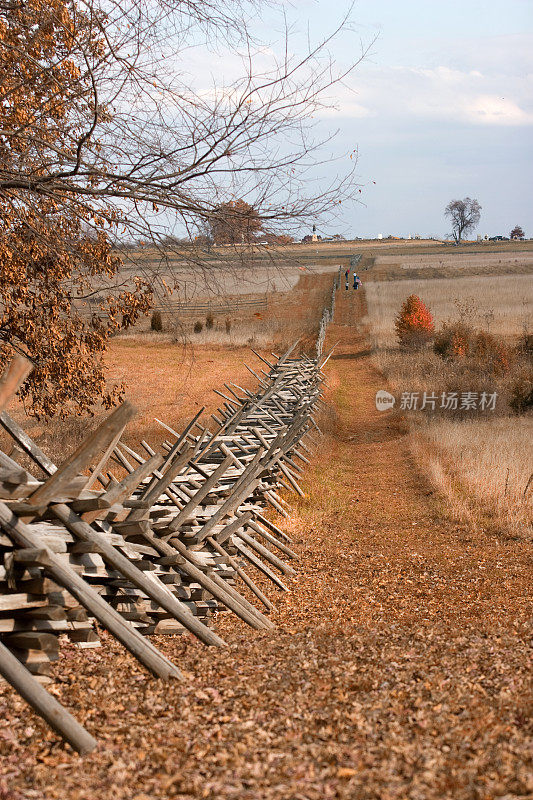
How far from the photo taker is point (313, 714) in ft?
11.7

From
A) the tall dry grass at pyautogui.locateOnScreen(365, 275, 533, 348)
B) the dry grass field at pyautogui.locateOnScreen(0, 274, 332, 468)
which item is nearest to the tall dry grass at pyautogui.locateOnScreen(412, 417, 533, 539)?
the dry grass field at pyautogui.locateOnScreen(0, 274, 332, 468)

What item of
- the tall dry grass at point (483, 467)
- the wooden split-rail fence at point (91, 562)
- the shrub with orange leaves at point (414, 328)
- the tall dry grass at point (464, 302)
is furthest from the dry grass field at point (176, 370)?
the tall dry grass at point (483, 467)

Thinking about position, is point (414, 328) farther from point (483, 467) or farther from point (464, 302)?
point (483, 467)

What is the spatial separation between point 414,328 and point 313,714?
24801mm

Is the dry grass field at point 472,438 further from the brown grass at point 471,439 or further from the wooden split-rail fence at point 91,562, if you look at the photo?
the wooden split-rail fence at point 91,562

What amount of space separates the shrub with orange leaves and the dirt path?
21.0 meters

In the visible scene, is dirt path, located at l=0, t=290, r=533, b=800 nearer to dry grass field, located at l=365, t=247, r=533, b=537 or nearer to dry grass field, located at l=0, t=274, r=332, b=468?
dry grass field, located at l=0, t=274, r=332, b=468

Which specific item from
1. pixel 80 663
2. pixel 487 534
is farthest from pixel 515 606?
pixel 80 663

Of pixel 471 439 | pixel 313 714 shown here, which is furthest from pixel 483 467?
pixel 313 714

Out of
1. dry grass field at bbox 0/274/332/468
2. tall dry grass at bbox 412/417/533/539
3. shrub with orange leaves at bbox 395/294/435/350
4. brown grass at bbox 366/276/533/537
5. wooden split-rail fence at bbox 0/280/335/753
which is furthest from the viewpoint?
shrub with orange leaves at bbox 395/294/435/350

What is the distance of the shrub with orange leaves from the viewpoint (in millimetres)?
27484

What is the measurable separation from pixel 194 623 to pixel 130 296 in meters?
4.57

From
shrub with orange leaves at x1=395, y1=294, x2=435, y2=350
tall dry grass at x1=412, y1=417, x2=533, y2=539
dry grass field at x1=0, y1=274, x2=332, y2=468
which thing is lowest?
tall dry grass at x1=412, y1=417, x2=533, y2=539

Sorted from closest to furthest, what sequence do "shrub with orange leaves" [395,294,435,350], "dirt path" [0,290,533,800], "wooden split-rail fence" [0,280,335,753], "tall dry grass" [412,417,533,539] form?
"dirt path" [0,290,533,800], "wooden split-rail fence" [0,280,335,753], "tall dry grass" [412,417,533,539], "shrub with orange leaves" [395,294,435,350]
